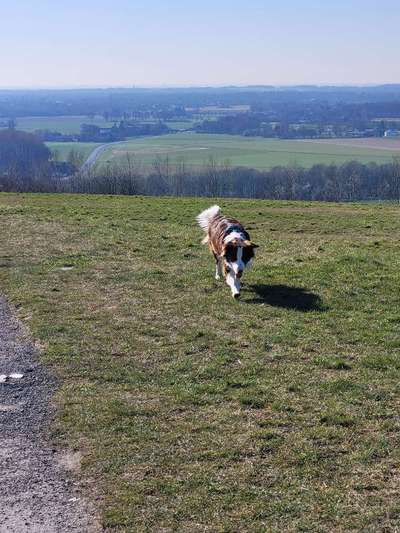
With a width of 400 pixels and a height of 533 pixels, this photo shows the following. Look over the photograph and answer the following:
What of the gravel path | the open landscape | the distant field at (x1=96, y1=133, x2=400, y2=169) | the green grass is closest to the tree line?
the distant field at (x1=96, y1=133, x2=400, y2=169)

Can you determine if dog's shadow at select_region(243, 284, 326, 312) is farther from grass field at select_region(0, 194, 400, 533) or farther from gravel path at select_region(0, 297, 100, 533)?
gravel path at select_region(0, 297, 100, 533)

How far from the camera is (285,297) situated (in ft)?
44.3

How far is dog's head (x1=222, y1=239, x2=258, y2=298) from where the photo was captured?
528 inches

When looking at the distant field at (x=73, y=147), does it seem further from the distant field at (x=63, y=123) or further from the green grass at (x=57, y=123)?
the green grass at (x=57, y=123)

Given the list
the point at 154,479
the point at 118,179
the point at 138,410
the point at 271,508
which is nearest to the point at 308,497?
the point at 271,508

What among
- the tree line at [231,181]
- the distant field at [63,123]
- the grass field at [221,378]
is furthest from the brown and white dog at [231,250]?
the distant field at [63,123]

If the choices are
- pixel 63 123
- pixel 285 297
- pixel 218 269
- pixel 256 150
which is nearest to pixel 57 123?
pixel 63 123

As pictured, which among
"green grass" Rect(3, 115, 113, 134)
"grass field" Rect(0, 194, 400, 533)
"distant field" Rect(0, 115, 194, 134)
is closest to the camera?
"grass field" Rect(0, 194, 400, 533)

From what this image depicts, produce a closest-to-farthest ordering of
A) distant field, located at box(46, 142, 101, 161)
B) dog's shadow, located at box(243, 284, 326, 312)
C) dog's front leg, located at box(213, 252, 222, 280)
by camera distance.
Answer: dog's shadow, located at box(243, 284, 326, 312) < dog's front leg, located at box(213, 252, 222, 280) < distant field, located at box(46, 142, 101, 161)

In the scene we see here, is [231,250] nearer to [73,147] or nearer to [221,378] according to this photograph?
[221,378]

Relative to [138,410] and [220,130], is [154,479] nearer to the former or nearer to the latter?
[138,410]

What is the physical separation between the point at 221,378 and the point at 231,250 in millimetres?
4409

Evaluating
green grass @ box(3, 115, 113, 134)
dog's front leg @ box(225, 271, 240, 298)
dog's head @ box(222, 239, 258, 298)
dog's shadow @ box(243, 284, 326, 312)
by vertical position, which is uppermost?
green grass @ box(3, 115, 113, 134)

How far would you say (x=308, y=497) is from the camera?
6.62m
